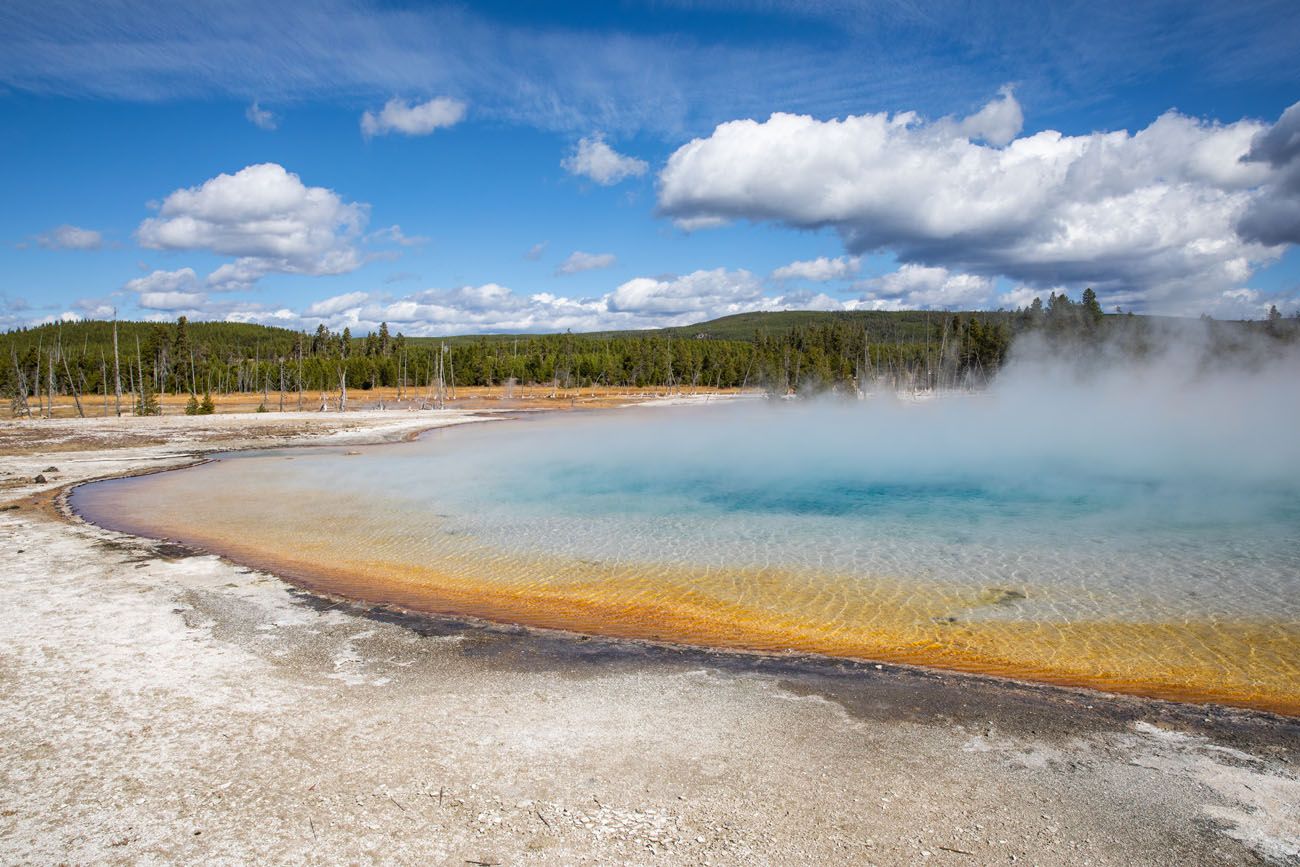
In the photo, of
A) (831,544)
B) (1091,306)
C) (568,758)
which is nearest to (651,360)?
(1091,306)

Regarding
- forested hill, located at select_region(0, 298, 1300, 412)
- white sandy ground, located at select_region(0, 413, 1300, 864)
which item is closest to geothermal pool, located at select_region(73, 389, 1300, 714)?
white sandy ground, located at select_region(0, 413, 1300, 864)

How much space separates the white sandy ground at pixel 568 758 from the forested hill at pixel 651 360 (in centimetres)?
7181

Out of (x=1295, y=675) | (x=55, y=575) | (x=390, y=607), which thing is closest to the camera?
(x=1295, y=675)

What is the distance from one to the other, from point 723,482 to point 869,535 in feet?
26.4

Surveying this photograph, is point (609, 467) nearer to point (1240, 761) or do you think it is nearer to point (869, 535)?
point (869, 535)

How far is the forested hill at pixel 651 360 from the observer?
83.7m

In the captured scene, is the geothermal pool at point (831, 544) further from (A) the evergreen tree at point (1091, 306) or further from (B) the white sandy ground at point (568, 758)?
(A) the evergreen tree at point (1091, 306)

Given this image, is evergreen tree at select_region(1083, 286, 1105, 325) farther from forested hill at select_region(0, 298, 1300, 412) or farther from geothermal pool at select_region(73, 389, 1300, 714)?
geothermal pool at select_region(73, 389, 1300, 714)

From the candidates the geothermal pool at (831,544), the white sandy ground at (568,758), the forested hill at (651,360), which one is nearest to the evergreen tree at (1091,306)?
the forested hill at (651,360)

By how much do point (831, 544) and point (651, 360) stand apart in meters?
102

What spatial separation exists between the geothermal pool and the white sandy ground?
4.76 ft

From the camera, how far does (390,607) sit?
9.58m

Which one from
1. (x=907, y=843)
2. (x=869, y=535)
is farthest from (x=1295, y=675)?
(x=869, y=535)

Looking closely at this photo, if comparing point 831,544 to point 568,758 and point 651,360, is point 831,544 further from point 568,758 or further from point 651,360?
point 651,360
